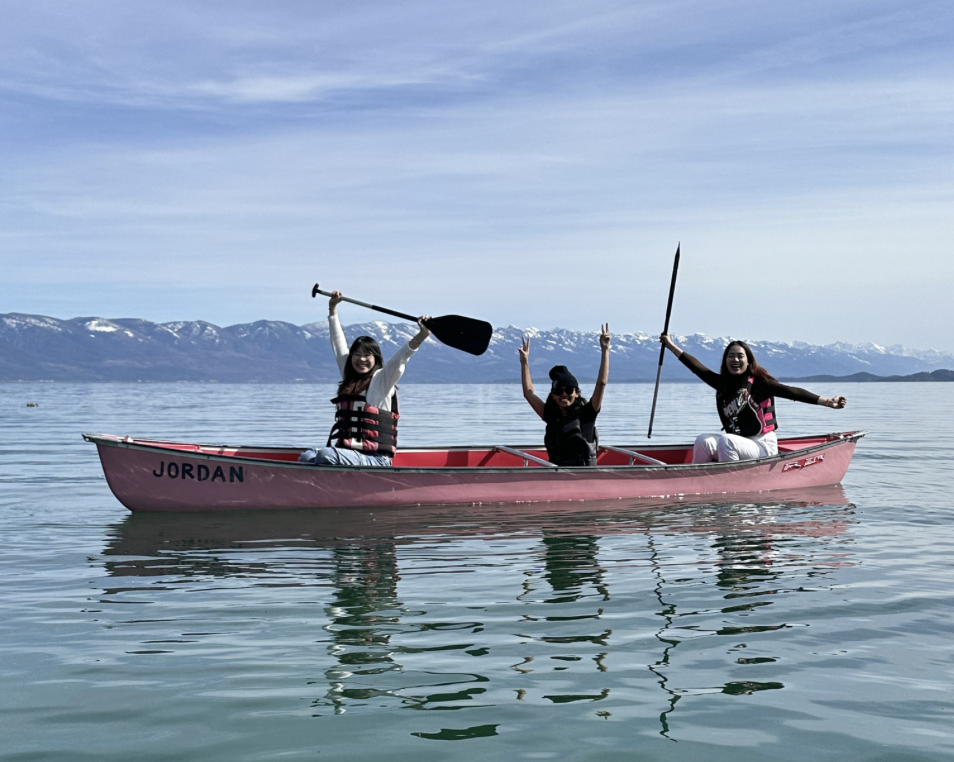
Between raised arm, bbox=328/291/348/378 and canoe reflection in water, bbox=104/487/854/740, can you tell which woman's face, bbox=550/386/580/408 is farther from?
raised arm, bbox=328/291/348/378

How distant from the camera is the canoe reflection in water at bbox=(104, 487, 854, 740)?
19.2 ft

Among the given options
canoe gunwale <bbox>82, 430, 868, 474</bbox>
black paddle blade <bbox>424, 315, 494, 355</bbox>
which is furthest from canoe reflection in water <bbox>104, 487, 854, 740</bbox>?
black paddle blade <bbox>424, 315, 494, 355</bbox>

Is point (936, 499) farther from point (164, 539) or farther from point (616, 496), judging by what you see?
point (164, 539)

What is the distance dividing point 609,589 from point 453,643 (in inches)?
90.3

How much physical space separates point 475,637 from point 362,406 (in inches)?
254

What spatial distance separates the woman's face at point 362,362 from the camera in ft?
41.4

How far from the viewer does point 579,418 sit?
548 inches

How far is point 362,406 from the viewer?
13.0m

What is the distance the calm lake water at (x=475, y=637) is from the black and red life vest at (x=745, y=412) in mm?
2212

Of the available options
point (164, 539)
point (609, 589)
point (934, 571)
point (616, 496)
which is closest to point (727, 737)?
point (609, 589)

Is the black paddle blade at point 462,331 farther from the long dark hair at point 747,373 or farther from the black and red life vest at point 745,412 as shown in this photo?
the black and red life vest at point 745,412

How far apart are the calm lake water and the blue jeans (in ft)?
2.42

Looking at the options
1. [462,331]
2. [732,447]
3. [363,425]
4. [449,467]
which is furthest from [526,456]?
[732,447]

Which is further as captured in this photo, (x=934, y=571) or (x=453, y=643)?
(x=934, y=571)
